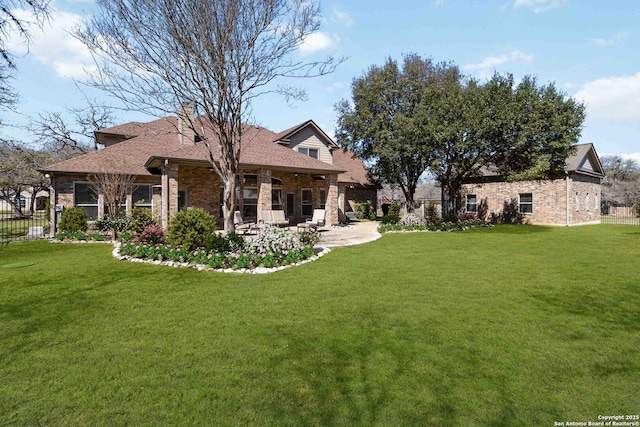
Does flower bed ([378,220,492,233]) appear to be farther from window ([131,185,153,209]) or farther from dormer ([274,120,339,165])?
window ([131,185,153,209])

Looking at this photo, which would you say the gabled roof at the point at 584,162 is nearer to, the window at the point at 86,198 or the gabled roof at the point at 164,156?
the gabled roof at the point at 164,156

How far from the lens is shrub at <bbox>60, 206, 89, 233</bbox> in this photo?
14141 millimetres

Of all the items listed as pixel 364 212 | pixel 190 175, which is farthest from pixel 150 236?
pixel 364 212

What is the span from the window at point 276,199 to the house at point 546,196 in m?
15.2

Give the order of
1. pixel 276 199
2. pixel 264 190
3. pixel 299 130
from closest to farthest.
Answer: pixel 264 190
pixel 276 199
pixel 299 130

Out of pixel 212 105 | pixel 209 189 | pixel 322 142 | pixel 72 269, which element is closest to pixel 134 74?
pixel 212 105

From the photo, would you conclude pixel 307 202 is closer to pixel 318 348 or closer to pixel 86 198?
pixel 86 198

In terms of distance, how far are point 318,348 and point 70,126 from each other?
34483mm

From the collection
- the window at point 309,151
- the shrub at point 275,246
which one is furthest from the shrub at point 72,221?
the window at point 309,151

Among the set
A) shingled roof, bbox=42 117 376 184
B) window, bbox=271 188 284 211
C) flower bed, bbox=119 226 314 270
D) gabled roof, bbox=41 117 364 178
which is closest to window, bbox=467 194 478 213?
shingled roof, bbox=42 117 376 184

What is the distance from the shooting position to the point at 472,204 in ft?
87.7

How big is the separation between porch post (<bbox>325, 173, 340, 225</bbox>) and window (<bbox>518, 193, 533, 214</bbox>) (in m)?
14.2

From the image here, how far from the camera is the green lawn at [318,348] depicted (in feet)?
9.12

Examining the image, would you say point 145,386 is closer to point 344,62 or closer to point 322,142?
point 344,62
